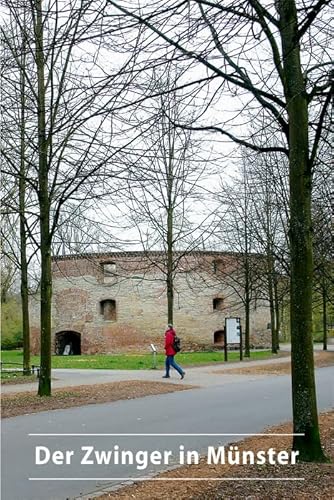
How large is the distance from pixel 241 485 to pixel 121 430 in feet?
14.7

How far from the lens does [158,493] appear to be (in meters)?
6.14

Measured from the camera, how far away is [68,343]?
4603 centimetres

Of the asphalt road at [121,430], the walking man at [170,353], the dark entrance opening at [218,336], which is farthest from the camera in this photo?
the dark entrance opening at [218,336]

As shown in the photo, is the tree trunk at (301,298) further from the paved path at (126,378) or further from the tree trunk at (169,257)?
the tree trunk at (169,257)

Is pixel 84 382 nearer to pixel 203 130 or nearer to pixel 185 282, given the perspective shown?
pixel 203 130

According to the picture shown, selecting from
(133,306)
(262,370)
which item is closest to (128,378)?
(262,370)

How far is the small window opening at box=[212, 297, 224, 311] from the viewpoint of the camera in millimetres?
44188

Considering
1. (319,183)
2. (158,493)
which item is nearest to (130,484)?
(158,493)

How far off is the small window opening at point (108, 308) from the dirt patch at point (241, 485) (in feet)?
119

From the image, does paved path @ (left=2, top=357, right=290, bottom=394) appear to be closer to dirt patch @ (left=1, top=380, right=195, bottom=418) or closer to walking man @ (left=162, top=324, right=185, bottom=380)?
walking man @ (left=162, top=324, right=185, bottom=380)

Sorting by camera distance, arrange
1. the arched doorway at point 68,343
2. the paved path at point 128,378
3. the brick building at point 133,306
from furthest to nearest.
Answer: the arched doorway at point 68,343 → the brick building at point 133,306 → the paved path at point 128,378

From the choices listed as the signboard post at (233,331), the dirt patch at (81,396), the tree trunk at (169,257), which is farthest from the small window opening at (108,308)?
Answer: the dirt patch at (81,396)

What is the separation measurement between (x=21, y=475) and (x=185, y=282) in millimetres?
35717

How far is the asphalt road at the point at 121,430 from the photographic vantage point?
696 cm
